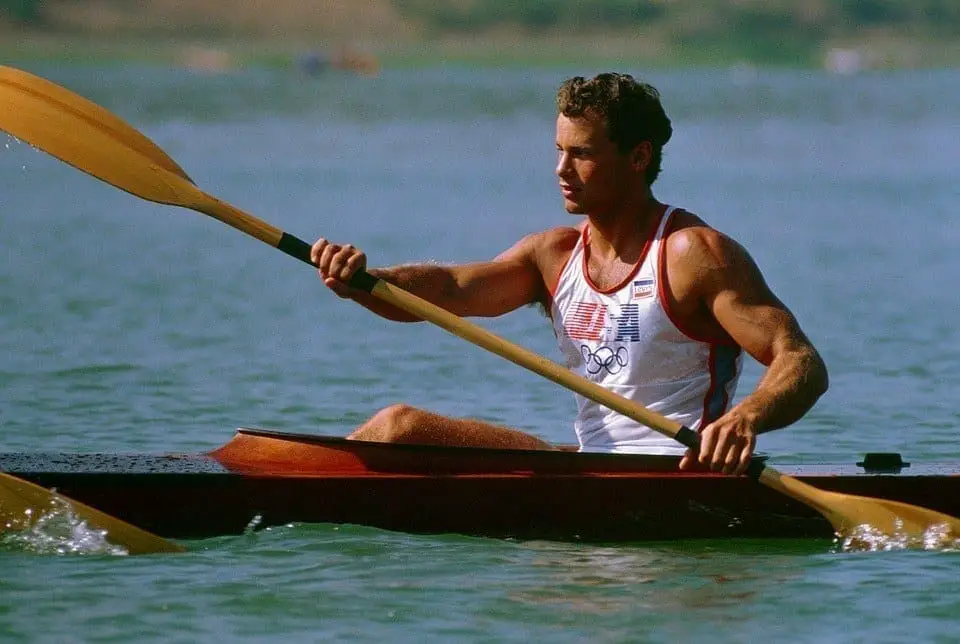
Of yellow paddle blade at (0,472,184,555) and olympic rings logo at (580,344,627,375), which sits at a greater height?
olympic rings logo at (580,344,627,375)

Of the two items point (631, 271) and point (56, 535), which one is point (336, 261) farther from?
point (56, 535)

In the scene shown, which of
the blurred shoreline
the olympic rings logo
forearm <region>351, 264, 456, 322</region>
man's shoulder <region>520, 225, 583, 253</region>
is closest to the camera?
the olympic rings logo

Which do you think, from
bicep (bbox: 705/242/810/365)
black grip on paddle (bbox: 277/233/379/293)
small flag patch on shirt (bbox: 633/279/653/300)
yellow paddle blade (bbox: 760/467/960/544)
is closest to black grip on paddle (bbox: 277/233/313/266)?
black grip on paddle (bbox: 277/233/379/293)

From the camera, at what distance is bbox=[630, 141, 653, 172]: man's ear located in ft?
24.8

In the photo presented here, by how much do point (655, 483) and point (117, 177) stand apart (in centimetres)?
255

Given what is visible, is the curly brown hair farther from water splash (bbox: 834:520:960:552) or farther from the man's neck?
water splash (bbox: 834:520:960:552)

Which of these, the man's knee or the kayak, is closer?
the kayak

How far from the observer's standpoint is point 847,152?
36.8 meters

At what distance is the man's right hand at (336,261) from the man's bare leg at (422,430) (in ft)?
1.84

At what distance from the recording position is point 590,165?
7.51 meters

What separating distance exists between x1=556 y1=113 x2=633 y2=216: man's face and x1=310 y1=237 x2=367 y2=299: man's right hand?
857 mm

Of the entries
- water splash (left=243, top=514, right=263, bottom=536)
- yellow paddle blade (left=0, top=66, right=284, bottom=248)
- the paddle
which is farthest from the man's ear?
water splash (left=243, top=514, right=263, bottom=536)

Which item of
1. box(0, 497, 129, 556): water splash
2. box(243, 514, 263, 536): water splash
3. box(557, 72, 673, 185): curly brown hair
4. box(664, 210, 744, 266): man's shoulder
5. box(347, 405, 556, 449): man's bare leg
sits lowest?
box(0, 497, 129, 556): water splash

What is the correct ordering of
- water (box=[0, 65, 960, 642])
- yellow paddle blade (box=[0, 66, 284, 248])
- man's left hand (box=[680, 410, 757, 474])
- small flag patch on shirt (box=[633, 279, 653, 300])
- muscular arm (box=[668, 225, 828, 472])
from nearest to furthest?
water (box=[0, 65, 960, 642]) < man's left hand (box=[680, 410, 757, 474]) < muscular arm (box=[668, 225, 828, 472]) < small flag patch on shirt (box=[633, 279, 653, 300]) < yellow paddle blade (box=[0, 66, 284, 248])
